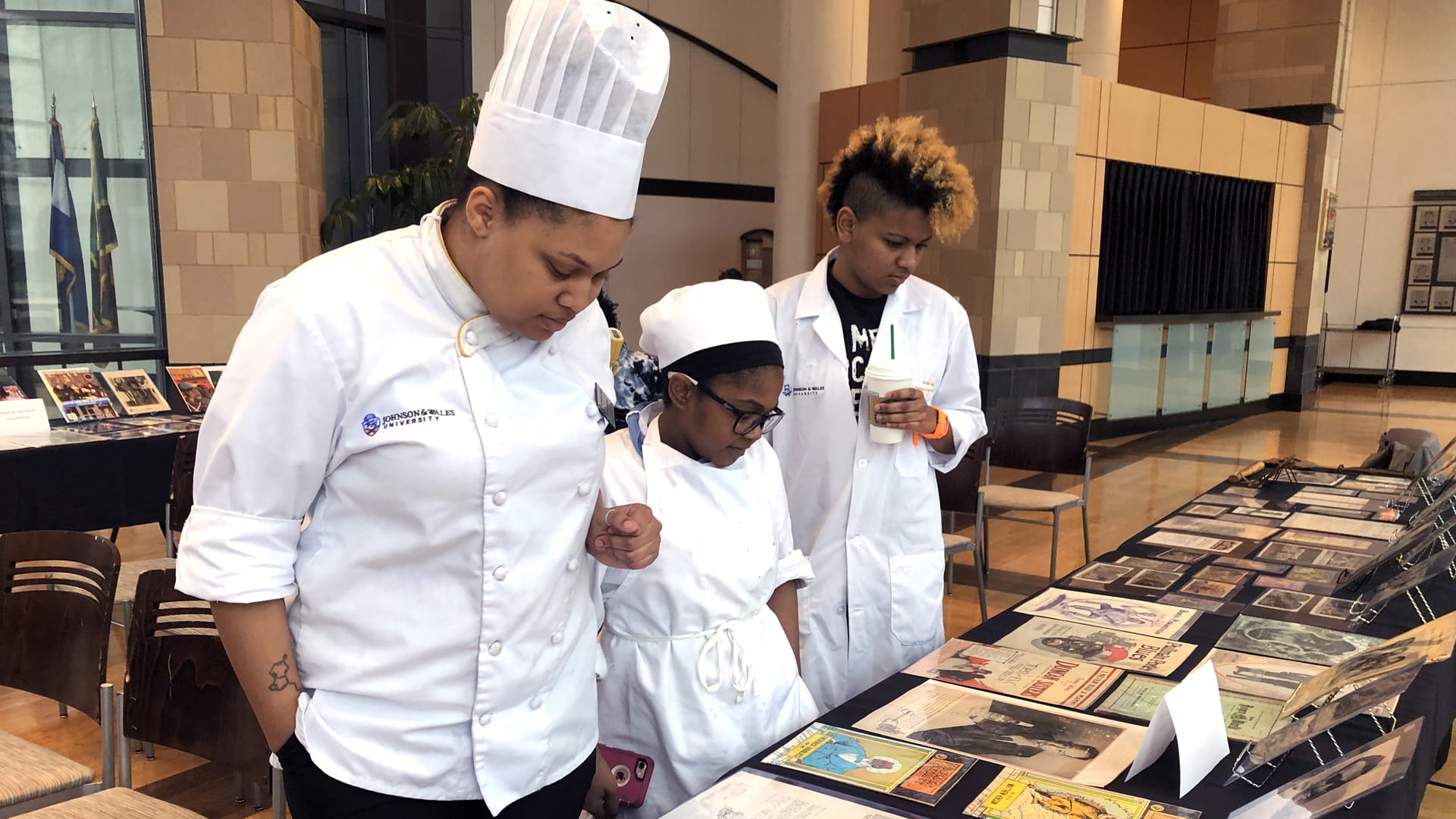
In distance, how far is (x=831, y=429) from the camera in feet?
7.24

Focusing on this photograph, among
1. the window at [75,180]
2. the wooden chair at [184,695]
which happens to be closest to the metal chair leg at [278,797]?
the wooden chair at [184,695]

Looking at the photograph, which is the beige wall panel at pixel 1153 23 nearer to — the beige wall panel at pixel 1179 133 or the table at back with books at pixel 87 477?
the beige wall panel at pixel 1179 133

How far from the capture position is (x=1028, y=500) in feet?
14.4

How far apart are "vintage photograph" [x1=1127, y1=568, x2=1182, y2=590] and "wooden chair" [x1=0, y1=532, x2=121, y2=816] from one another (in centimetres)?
219

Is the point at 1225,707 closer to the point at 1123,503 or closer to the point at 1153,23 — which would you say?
the point at 1123,503

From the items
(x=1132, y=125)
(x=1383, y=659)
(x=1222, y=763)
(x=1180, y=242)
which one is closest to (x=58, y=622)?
(x=1222, y=763)

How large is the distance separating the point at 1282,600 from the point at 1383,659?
29.3 inches

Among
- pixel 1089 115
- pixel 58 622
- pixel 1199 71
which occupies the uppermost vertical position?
pixel 1199 71

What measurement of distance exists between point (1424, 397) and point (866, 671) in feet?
40.3

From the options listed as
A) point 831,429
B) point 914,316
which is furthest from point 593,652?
point 914,316

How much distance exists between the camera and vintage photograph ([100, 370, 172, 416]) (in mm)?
4719

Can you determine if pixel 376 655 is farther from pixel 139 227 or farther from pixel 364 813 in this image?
pixel 139 227

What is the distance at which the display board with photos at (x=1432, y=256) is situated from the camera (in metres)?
12.2

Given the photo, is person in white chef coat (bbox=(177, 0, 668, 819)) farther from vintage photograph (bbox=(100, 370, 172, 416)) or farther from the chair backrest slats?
vintage photograph (bbox=(100, 370, 172, 416))
